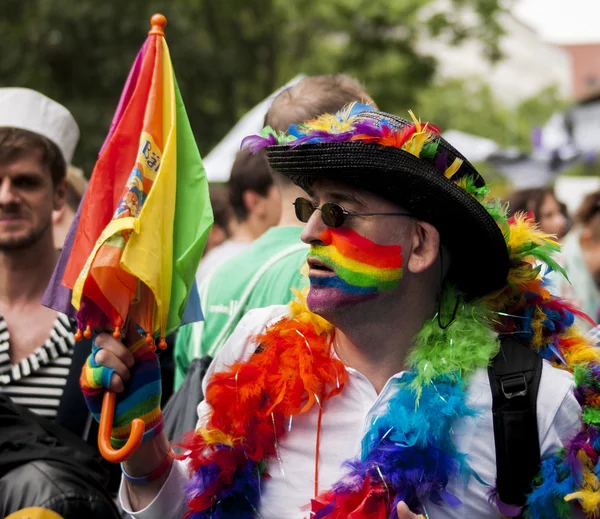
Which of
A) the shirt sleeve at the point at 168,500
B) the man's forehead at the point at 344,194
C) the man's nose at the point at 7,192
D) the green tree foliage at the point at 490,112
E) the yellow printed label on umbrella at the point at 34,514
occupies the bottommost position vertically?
the yellow printed label on umbrella at the point at 34,514

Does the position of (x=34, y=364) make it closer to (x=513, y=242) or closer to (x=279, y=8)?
(x=513, y=242)

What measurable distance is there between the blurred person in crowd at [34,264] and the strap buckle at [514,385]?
57.1 inches

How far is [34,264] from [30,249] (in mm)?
63

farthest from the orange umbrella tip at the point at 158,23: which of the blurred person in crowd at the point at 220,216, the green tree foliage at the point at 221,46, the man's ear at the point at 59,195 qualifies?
the green tree foliage at the point at 221,46

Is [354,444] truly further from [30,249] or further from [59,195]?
[59,195]

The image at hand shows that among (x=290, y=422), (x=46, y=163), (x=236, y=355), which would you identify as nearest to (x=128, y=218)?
(x=236, y=355)

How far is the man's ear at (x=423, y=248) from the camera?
8.26 ft

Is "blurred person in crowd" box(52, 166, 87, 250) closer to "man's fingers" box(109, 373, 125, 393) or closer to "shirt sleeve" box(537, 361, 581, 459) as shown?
"man's fingers" box(109, 373, 125, 393)

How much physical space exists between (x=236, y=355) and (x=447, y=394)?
0.64 metres

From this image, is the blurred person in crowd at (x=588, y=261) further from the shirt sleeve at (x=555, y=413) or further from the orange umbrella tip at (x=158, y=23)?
the orange umbrella tip at (x=158, y=23)

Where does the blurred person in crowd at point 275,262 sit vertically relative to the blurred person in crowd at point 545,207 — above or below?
below

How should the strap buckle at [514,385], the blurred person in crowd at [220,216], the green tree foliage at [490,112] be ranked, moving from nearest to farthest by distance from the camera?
the strap buckle at [514,385], the blurred person in crowd at [220,216], the green tree foliage at [490,112]

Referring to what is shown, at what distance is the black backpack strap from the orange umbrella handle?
2.96 feet

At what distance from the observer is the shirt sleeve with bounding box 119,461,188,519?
251 centimetres
